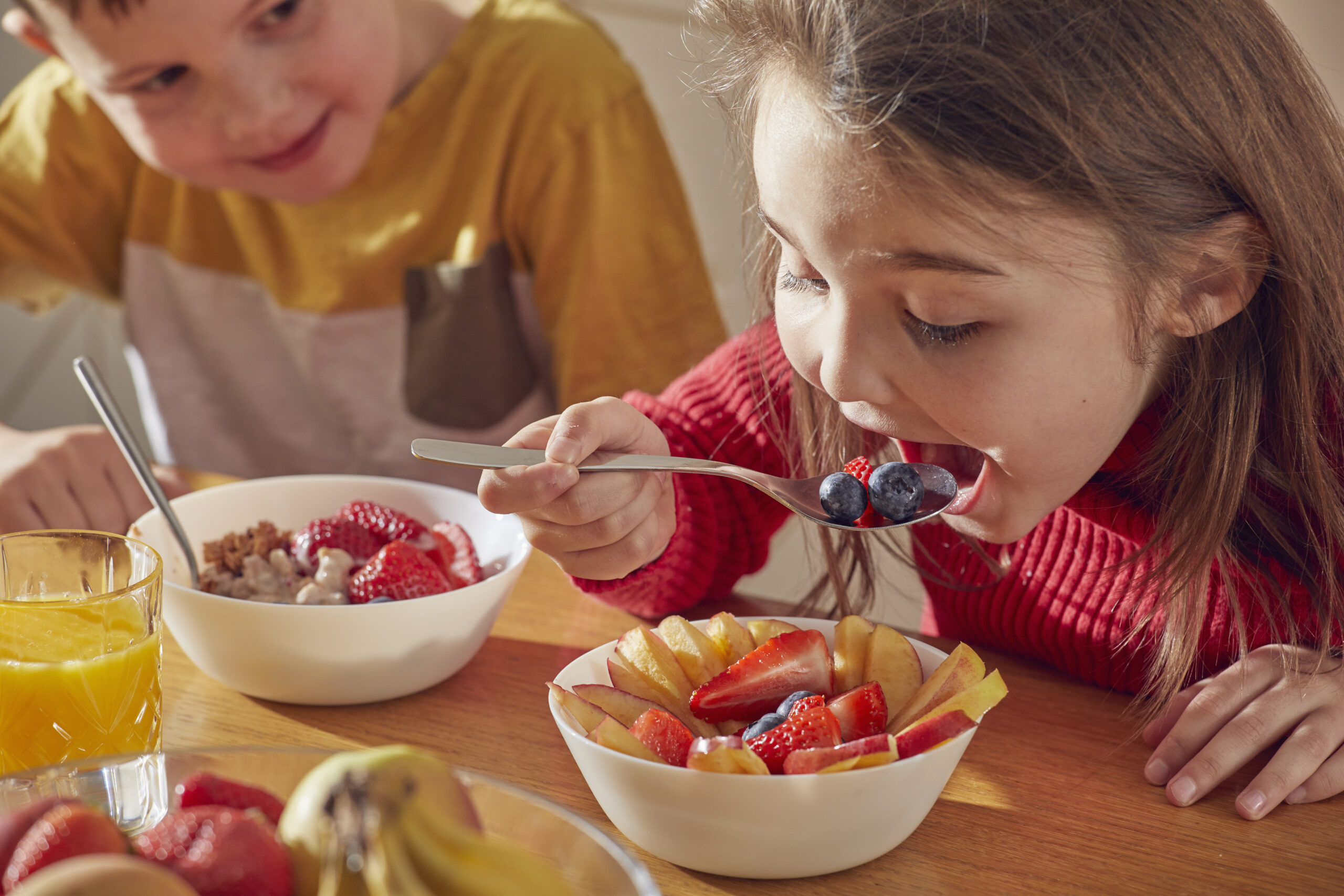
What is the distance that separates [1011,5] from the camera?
63cm

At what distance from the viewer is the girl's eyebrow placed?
0.65 m

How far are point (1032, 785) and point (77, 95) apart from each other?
1.65 m

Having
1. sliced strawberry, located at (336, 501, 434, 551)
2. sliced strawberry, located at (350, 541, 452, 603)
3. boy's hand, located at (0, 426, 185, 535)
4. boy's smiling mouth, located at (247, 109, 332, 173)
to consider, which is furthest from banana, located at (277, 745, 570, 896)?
boy's smiling mouth, located at (247, 109, 332, 173)

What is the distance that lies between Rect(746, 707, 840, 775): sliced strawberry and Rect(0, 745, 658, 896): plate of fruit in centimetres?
17

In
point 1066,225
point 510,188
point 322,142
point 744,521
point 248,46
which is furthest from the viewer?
point 510,188

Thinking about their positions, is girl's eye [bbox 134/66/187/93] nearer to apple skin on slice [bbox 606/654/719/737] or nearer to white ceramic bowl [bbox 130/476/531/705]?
white ceramic bowl [bbox 130/476/531/705]

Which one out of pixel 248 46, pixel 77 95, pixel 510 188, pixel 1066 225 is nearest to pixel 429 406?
pixel 510 188

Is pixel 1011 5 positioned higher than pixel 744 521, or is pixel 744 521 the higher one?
pixel 1011 5

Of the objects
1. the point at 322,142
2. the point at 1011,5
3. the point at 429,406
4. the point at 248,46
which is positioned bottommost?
the point at 429,406

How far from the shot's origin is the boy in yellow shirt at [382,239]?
1.49 m

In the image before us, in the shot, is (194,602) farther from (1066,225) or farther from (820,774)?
(1066,225)

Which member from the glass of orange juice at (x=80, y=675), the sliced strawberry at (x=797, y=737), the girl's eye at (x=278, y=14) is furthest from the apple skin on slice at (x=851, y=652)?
the girl's eye at (x=278, y=14)

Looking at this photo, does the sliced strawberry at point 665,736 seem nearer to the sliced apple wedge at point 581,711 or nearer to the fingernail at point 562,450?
the sliced apple wedge at point 581,711

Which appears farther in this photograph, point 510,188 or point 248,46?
point 510,188
